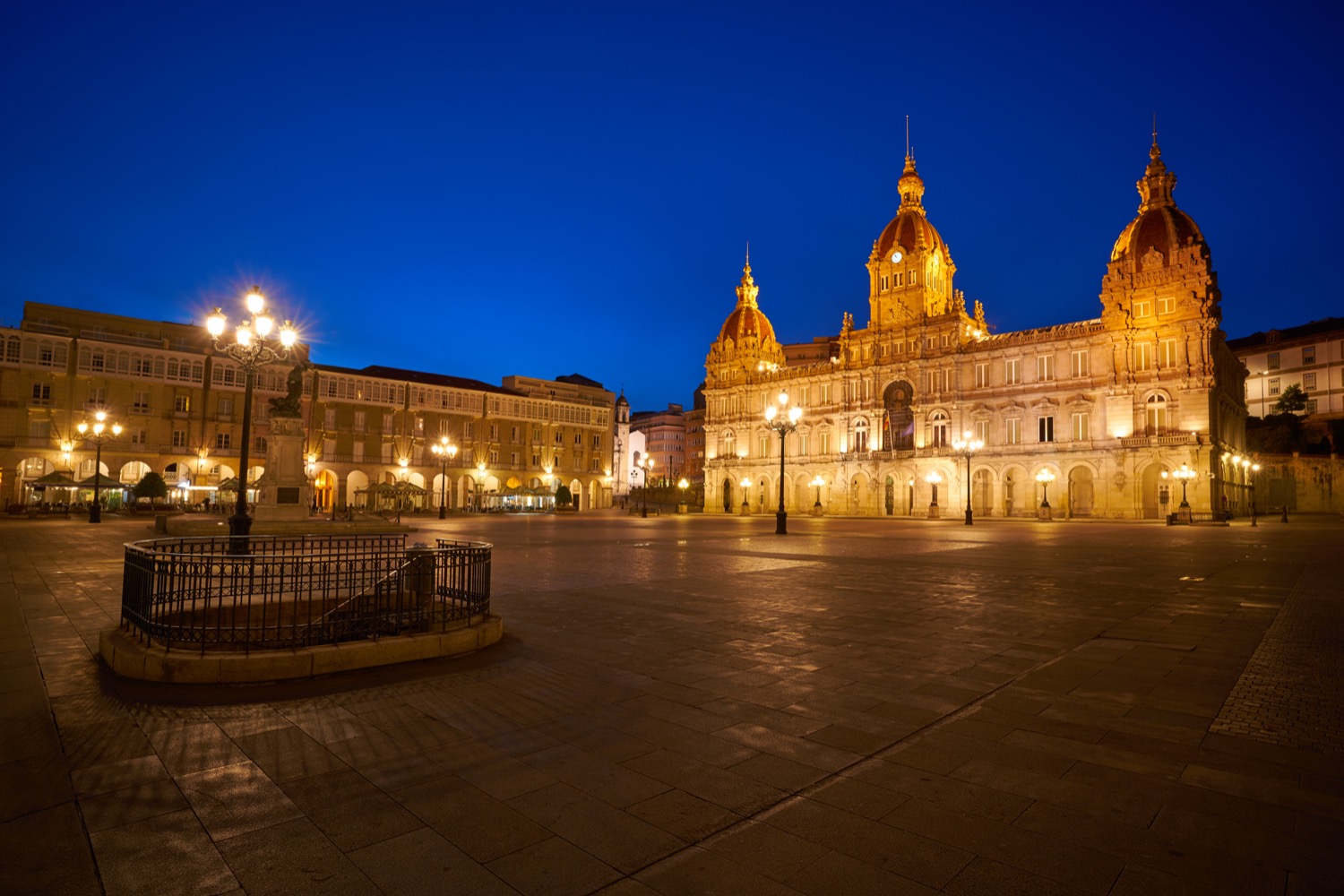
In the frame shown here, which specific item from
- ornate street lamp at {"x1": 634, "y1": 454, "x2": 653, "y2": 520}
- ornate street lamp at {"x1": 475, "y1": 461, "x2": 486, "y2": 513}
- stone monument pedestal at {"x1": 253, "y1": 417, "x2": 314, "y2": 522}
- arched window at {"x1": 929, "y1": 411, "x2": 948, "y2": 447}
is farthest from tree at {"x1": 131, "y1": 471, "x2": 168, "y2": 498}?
arched window at {"x1": 929, "y1": 411, "x2": 948, "y2": 447}

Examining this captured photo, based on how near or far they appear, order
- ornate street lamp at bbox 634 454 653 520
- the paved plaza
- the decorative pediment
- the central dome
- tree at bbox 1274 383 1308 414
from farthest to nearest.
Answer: the central dome, tree at bbox 1274 383 1308 414, ornate street lamp at bbox 634 454 653 520, the decorative pediment, the paved plaza

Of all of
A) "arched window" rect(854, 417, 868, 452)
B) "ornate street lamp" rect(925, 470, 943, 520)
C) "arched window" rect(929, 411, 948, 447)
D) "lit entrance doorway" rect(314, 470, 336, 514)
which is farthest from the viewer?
"arched window" rect(854, 417, 868, 452)

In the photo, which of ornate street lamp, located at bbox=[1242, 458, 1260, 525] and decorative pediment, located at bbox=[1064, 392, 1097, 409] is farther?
ornate street lamp, located at bbox=[1242, 458, 1260, 525]

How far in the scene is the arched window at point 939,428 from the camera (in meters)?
64.4

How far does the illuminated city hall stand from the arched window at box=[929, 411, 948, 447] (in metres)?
0.17

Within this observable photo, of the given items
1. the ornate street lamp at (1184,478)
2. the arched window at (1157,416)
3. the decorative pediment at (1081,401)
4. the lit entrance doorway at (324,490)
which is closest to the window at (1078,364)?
the decorative pediment at (1081,401)

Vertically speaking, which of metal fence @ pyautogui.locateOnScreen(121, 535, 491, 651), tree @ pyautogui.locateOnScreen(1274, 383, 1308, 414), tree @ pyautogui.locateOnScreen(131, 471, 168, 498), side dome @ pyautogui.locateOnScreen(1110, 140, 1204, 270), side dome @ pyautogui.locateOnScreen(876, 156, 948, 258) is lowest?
metal fence @ pyautogui.locateOnScreen(121, 535, 491, 651)

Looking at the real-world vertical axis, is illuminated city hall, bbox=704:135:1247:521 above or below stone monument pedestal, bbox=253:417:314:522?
above

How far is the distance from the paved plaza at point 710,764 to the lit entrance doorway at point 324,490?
198 ft

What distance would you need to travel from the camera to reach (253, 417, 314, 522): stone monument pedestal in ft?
79.7

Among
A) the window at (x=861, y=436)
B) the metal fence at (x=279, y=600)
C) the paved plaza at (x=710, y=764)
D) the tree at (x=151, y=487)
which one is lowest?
the paved plaza at (x=710, y=764)

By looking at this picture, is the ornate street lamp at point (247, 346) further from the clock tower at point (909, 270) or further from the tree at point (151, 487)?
the clock tower at point (909, 270)

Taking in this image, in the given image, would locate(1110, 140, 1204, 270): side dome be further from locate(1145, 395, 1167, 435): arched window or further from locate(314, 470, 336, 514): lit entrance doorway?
locate(314, 470, 336, 514): lit entrance doorway

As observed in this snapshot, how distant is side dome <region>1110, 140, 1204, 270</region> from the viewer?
53.6 metres
